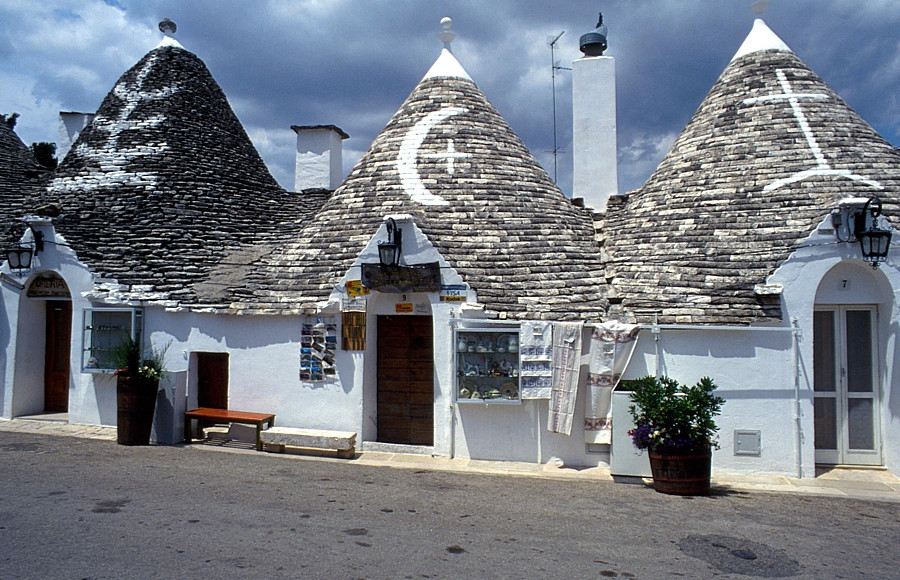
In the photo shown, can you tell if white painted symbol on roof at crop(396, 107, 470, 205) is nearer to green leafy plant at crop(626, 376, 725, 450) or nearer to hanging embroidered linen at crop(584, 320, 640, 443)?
hanging embroidered linen at crop(584, 320, 640, 443)

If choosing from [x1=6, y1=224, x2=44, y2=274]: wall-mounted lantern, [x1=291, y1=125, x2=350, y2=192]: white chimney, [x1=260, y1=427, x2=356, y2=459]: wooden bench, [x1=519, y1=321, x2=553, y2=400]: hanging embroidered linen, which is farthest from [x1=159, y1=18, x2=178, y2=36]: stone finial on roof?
[x1=519, y1=321, x2=553, y2=400]: hanging embroidered linen

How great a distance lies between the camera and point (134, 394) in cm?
977

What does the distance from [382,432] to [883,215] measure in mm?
8481

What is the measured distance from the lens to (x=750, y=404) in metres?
8.82

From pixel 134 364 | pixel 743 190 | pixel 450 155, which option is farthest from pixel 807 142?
pixel 134 364

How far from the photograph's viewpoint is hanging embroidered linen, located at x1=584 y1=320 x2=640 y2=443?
353 inches

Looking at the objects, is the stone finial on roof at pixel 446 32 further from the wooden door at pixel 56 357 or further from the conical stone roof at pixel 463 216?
the wooden door at pixel 56 357

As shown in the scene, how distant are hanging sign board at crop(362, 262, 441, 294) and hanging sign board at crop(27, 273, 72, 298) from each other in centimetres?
643

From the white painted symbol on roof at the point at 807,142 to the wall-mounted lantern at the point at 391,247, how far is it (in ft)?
20.4

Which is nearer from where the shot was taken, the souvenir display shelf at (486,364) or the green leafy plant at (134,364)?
the souvenir display shelf at (486,364)

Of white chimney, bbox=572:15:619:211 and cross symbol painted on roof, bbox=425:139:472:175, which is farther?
white chimney, bbox=572:15:619:211

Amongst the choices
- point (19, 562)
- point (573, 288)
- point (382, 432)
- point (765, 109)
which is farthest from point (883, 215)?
point (19, 562)

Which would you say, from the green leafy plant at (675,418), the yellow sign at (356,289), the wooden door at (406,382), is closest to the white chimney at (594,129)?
the wooden door at (406,382)

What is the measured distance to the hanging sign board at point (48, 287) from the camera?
464 inches
